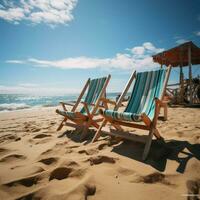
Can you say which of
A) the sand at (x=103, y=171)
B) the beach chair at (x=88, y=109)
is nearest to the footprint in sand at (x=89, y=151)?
the sand at (x=103, y=171)

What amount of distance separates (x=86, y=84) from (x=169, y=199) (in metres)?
3.24

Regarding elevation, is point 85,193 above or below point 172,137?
below

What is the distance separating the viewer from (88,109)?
3.16 metres

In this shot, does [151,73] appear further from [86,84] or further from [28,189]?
[28,189]

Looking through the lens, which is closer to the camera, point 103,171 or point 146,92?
point 103,171

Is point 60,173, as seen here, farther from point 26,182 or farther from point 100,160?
point 100,160

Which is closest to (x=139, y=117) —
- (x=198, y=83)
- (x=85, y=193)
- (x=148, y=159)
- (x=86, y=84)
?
(x=148, y=159)

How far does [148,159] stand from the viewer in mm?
1813

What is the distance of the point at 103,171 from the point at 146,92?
1631mm

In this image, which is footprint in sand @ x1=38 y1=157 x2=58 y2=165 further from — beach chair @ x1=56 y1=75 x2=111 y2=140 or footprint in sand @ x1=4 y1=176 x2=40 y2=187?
beach chair @ x1=56 y1=75 x2=111 y2=140

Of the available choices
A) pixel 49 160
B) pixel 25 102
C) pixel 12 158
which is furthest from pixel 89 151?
pixel 25 102

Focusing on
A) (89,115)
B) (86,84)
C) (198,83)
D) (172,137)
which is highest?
(198,83)

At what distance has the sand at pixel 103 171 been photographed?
1251mm

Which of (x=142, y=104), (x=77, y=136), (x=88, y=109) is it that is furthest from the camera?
(x=88, y=109)
